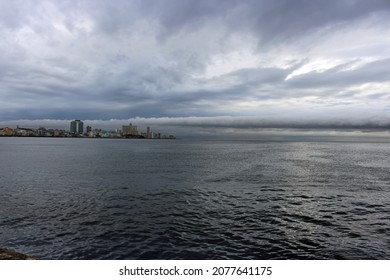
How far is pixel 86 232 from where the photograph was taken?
21.0 m

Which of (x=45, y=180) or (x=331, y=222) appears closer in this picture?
(x=331, y=222)

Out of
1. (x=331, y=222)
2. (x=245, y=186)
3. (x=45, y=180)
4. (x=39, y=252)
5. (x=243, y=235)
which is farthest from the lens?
(x=45, y=180)

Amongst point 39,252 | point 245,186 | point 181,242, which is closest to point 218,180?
point 245,186

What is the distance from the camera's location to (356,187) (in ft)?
136

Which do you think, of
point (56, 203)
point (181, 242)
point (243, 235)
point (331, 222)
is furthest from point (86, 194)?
point (331, 222)

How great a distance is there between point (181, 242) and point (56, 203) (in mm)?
18046

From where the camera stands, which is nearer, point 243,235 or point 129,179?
point 243,235

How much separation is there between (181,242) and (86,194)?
68.1ft

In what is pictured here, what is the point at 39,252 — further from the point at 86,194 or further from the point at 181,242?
the point at 86,194
